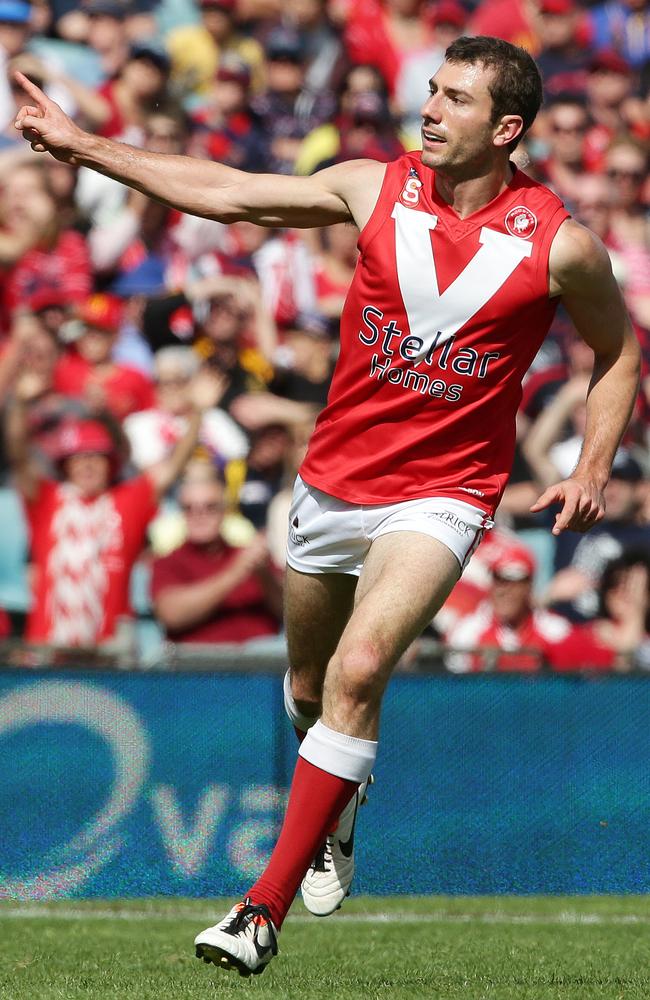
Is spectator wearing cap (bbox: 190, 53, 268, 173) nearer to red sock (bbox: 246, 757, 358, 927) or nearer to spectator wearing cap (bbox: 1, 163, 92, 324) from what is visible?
spectator wearing cap (bbox: 1, 163, 92, 324)

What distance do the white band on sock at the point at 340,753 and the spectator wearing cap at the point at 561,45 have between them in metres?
9.35

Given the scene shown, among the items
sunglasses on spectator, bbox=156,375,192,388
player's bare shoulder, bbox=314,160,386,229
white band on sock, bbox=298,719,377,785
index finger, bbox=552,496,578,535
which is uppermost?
player's bare shoulder, bbox=314,160,386,229

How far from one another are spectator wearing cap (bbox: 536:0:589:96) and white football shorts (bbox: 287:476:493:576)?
334 inches

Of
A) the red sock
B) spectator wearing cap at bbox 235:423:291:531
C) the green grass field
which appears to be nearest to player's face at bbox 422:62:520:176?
the red sock

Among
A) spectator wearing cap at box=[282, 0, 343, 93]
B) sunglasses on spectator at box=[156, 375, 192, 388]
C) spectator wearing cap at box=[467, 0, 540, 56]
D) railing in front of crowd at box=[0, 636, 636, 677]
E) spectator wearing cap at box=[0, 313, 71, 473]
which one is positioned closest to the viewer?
railing in front of crowd at box=[0, 636, 636, 677]

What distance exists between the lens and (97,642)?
8453mm

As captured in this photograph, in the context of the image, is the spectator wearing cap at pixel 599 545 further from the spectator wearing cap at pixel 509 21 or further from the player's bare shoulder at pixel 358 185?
the spectator wearing cap at pixel 509 21

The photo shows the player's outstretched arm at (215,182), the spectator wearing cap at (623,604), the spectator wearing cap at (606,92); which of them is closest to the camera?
the player's outstretched arm at (215,182)

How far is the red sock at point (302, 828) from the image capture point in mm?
4340

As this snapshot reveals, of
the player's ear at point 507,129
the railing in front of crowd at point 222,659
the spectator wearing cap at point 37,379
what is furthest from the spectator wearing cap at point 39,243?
the player's ear at point 507,129

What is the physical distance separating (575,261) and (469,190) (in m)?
0.41

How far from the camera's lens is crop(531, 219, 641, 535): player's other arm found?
462 centimetres

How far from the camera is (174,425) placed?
965 centimetres

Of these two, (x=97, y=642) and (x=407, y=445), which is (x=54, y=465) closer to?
(x=97, y=642)
